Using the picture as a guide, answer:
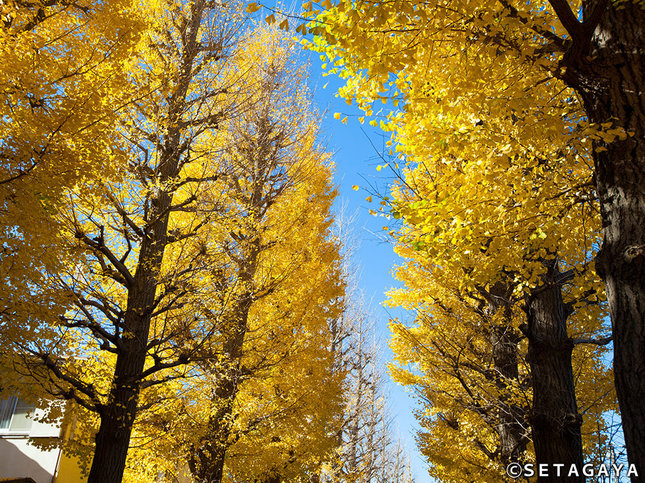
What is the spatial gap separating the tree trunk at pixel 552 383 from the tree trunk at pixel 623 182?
76.2 inches

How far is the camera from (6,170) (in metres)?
3.96

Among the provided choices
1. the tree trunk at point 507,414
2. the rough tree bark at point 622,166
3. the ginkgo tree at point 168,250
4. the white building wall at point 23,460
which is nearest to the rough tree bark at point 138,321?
the ginkgo tree at point 168,250

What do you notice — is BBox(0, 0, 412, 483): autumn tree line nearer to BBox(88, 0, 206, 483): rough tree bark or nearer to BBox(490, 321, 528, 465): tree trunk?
BBox(88, 0, 206, 483): rough tree bark

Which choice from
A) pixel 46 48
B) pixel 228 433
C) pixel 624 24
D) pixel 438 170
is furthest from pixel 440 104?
pixel 228 433

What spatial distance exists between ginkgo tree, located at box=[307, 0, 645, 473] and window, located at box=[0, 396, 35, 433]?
1229 centimetres

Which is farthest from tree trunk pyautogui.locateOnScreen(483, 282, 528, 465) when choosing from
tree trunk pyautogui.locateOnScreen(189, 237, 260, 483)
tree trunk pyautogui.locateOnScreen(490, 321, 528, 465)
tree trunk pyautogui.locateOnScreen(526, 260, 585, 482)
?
tree trunk pyautogui.locateOnScreen(189, 237, 260, 483)

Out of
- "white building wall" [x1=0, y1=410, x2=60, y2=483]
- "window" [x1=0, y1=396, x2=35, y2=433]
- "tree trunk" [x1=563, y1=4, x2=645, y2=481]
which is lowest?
"white building wall" [x1=0, y1=410, x2=60, y2=483]

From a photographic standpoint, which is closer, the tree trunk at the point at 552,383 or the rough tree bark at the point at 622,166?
the rough tree bark at the point at 622,166

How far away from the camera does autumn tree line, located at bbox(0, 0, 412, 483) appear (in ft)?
13.6

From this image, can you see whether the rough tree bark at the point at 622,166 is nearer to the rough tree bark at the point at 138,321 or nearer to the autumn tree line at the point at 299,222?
the autumn tree line at the point at 299,222

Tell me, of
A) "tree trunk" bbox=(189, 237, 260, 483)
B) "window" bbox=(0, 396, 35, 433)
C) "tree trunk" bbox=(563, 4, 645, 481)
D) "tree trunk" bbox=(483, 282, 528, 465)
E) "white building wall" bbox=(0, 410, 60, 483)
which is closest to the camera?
"tree trunk" bbox=(563, 4, 645, 481)

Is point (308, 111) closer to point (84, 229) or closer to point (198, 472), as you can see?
point (84, 229)

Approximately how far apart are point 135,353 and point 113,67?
3.34 meters

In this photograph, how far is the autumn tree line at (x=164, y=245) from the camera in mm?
4133
